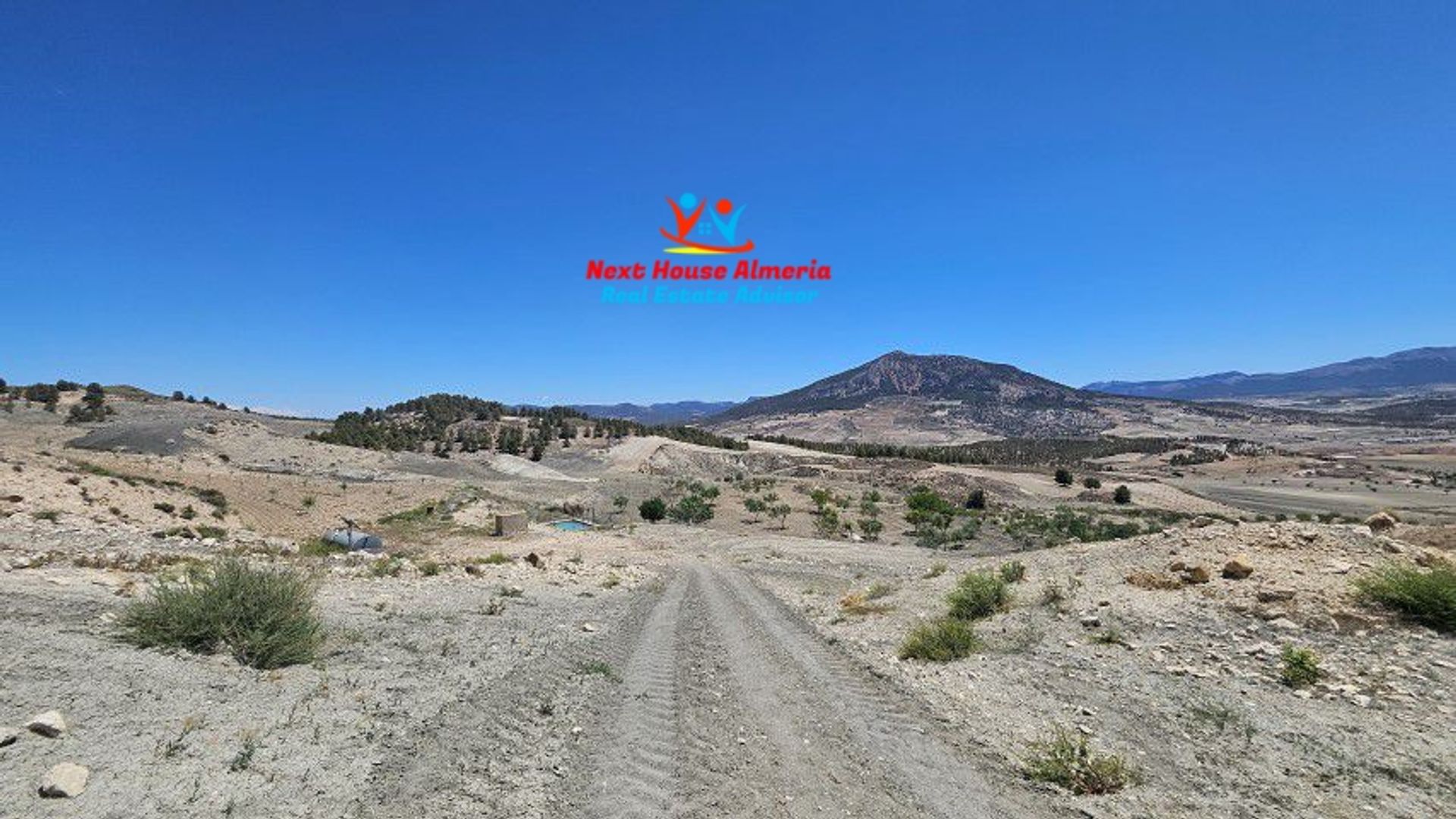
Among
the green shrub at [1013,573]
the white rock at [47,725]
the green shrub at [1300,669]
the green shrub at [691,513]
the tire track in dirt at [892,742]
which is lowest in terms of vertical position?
the green shrub at [691,513]

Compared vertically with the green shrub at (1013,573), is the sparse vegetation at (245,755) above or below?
above

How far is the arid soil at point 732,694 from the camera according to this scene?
5.88 m

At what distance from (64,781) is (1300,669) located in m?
12.6

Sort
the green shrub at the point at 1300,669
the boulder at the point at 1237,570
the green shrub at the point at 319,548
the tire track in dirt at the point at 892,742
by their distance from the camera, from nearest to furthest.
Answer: the tire track in dirt at the point at 892,742
the green shrub at the point at 1300,669
the boulder at the point at 1237,570
the green shrub at the point at 319,548

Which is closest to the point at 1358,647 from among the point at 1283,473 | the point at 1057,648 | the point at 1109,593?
the point at 1057,648

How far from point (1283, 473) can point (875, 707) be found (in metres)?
130

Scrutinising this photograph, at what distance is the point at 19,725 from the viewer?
5.51 metres

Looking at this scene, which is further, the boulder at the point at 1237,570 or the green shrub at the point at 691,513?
the green shrub at the point at 691,513

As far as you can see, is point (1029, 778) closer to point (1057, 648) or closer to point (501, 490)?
point (1057, 648)

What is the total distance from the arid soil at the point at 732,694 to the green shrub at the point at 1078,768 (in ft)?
0.43

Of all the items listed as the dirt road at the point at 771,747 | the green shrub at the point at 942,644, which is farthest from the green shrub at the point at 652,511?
the green shrub at the point at 942,644

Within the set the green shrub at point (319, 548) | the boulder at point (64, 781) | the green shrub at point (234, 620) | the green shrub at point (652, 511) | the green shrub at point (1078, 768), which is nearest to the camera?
the boulder at point (64, 781)

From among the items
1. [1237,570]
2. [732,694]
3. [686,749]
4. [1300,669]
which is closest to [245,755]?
[686,749]

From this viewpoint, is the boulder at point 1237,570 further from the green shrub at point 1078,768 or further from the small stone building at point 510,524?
the small stone building at point 510,524
